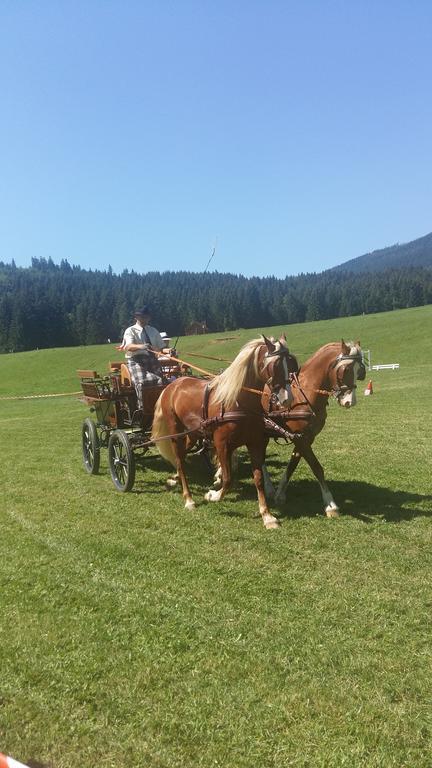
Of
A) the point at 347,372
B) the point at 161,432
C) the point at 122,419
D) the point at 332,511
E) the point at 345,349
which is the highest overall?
the point at 345,349

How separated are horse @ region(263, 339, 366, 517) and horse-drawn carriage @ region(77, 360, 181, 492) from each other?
2458 mm

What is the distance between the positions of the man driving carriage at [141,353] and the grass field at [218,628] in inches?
72.3

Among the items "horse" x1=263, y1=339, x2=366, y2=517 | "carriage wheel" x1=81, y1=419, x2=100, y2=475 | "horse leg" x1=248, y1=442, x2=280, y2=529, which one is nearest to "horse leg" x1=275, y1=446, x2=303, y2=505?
"horse" x1=263, y1=339, x2=366, y2=517

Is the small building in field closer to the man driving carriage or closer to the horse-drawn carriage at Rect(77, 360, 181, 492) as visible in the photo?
the horse-drawn carriage at Rect(77, 360, 181, 492)

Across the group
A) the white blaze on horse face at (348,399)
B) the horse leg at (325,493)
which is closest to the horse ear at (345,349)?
the white blaze on horse face at (348,399)

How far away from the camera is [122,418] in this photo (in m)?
9.48

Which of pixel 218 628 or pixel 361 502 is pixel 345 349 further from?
pixel 218 628

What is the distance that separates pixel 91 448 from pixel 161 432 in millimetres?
2592

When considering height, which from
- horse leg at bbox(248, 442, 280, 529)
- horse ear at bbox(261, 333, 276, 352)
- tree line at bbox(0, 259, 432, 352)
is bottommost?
horse leg at bbox(248, 442, 280, 529)

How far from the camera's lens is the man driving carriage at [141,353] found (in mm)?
8812

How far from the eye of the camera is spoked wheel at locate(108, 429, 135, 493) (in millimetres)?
8352

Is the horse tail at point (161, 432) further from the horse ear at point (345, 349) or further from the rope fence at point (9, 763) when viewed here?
the rope fence at point (9, 763)

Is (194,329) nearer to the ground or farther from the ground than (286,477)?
farther from the ground

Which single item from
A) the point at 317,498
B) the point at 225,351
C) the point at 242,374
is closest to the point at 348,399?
the point at 242,374
